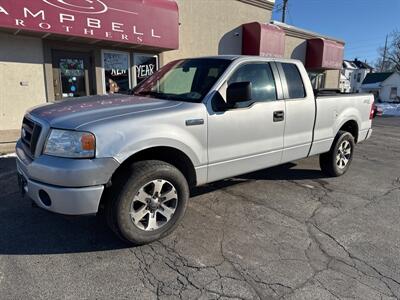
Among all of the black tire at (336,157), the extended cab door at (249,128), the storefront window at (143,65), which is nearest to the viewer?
the extended cab door at (249,128)

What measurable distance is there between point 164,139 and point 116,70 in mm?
7657

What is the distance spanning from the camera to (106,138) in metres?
2.80

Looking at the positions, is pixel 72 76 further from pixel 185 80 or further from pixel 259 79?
pixel 259 79

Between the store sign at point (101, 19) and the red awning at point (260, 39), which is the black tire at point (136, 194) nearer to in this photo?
the store sign at point (101, 19)

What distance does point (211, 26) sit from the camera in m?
12.3

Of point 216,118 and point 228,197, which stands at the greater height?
point 216,118

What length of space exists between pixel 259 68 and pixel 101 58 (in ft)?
21.9

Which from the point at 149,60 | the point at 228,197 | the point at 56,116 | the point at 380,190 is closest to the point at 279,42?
the point at 149,60

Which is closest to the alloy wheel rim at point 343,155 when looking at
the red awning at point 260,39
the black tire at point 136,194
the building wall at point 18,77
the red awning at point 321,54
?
the black tire at point 136,194

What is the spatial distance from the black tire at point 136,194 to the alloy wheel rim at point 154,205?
→ 20 mm

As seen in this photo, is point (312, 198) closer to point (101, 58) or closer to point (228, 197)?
point (228, 197)

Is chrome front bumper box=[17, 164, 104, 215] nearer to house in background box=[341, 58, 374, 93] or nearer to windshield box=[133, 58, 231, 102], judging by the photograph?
windshield box=[133, 58, 231, 102]

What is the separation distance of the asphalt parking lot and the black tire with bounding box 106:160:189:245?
14 centimetres

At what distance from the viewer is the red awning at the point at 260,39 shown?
1301 cm
